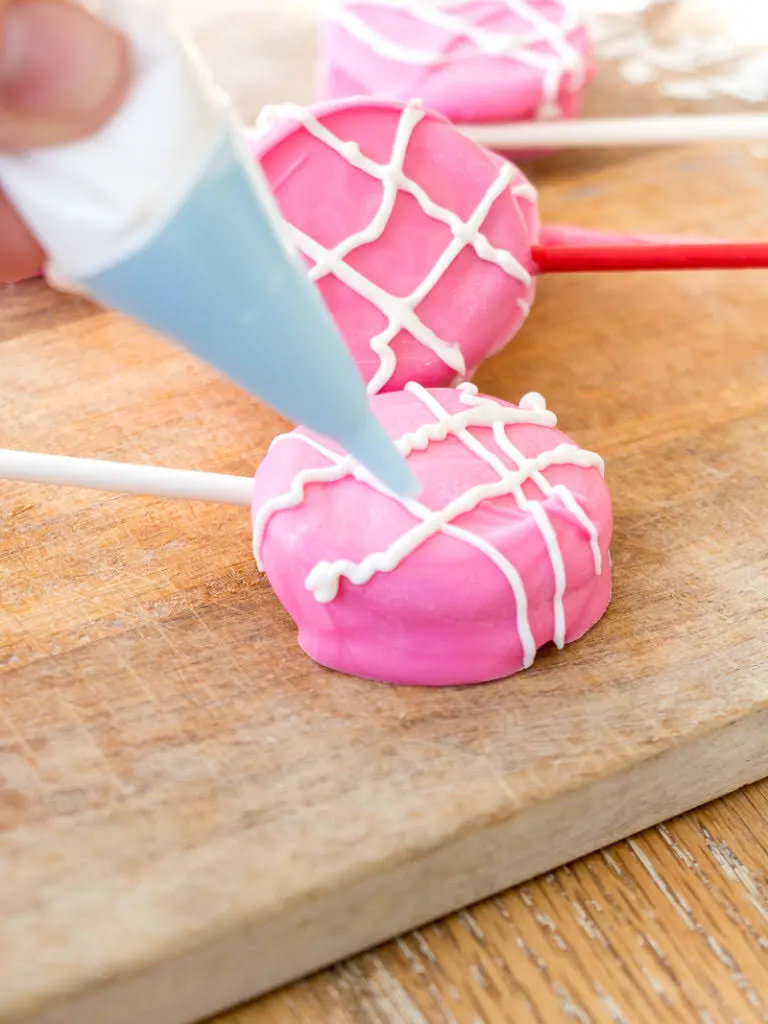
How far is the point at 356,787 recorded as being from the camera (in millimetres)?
681

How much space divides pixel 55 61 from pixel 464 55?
36.8 inches

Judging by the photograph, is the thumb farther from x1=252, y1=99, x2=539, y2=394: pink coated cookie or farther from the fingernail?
x1=252, y1=99, x2=539, y2=394: pink coated cookie

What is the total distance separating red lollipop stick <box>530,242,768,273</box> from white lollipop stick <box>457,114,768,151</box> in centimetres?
29

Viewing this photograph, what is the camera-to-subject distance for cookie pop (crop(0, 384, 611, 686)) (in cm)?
70

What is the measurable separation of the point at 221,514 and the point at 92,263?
470mm

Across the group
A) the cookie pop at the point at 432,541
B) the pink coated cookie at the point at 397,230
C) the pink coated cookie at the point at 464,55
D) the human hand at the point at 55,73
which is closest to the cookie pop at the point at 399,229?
the pink coated cookie at the point at 397,230

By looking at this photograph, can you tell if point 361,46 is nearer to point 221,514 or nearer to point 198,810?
point 221,514

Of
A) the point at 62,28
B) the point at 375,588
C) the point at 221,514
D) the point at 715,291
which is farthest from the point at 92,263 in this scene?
the point at 715,291

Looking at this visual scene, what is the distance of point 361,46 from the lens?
125 centimetres

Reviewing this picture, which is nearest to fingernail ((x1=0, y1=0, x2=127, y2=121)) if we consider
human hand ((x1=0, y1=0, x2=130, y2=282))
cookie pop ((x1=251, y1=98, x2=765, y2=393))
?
human hand ((x1=0, y1=0, x2=130, y2=282))

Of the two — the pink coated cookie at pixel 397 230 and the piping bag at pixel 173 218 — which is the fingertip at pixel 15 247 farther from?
the pink coated cookie at pixel 397 230

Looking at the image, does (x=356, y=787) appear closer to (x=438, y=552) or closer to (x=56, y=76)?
(x=438, y=552)

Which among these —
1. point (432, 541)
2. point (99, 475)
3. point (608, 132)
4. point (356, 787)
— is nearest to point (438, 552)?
point (432, 541)

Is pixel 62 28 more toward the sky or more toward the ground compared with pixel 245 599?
more toward the sky
